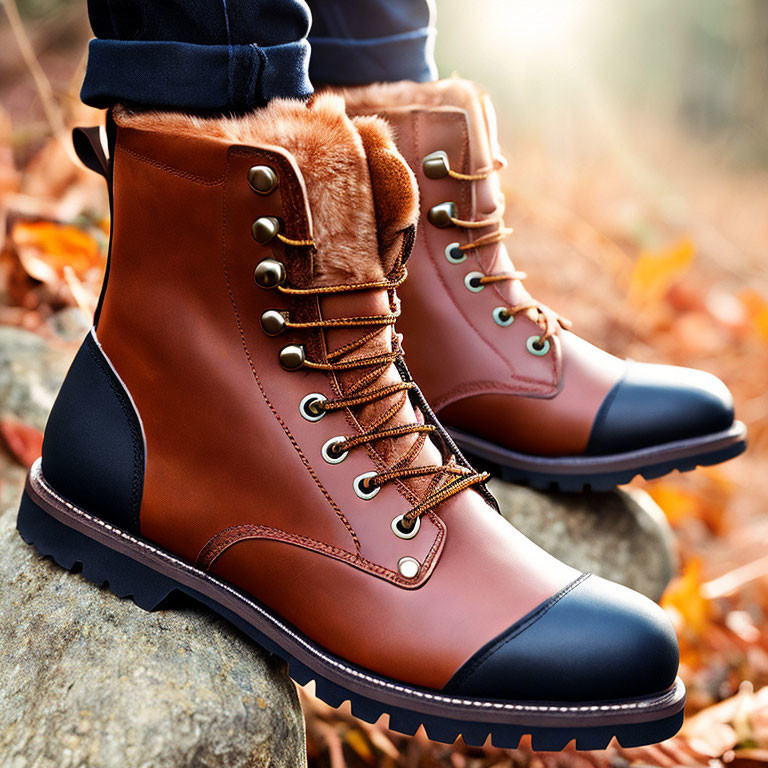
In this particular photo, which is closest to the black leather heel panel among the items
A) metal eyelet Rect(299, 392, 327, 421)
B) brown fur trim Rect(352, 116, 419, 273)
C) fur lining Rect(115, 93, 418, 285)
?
metal eyelet Rect(299, 392, 327, 421)

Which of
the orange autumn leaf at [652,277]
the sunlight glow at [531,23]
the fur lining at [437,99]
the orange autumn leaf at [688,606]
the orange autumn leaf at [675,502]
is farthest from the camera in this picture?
the sunlight glow at [531,23]

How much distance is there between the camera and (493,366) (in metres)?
1.79

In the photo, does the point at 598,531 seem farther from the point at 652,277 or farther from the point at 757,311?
the point at 757,311

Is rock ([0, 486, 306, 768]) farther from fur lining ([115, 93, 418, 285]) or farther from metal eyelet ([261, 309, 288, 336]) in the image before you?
fur lining ([115, 93, 418, 285])

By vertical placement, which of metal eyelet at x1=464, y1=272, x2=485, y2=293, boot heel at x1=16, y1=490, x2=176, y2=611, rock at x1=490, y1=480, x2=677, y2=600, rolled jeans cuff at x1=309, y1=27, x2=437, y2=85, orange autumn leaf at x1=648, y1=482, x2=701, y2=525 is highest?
rolled jeans cuff at x1=309, y1=27, x2=437, y2=85

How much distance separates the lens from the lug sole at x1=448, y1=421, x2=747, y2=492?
5.84 ft

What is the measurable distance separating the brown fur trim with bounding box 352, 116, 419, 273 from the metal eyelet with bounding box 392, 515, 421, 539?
410 millimetres

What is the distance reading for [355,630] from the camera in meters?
1.19

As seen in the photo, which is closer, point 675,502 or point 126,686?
point 126,686

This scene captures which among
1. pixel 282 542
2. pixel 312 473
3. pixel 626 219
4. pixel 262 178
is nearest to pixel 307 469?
pixel 312 473

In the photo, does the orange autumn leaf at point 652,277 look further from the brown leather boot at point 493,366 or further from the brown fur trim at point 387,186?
the brown fur trim at point 387,186

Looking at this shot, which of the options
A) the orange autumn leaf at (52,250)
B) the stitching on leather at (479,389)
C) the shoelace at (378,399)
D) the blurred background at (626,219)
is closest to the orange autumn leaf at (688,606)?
the blurred background at (626,219)

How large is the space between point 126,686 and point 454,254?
1099 mm

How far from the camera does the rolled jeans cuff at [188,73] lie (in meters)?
1.17
